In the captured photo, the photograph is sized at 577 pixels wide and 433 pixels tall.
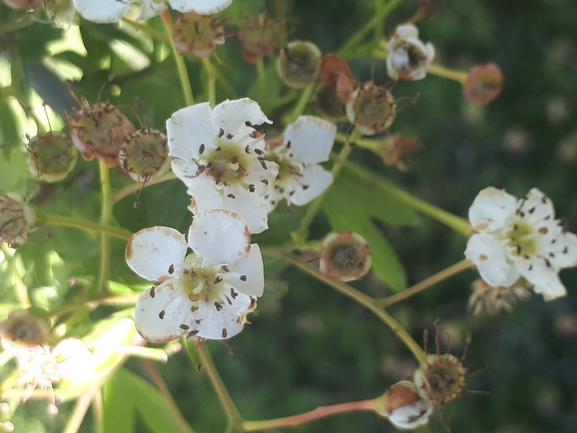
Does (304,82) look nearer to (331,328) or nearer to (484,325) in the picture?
(331,328)

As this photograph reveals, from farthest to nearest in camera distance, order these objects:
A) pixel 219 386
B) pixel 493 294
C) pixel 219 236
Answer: pixel 493 294, pixel 219 386, pixel 219 236

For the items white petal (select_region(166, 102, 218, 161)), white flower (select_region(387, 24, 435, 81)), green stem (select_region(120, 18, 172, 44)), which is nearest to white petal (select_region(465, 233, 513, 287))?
white flower (select_region(387, 24, 435, 81))

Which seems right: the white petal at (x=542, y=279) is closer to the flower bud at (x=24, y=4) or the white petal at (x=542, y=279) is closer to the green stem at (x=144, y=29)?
the green stem at (x=144, y=29)

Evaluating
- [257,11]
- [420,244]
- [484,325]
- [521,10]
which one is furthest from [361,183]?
[521,10]

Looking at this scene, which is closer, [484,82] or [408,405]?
[408,405]

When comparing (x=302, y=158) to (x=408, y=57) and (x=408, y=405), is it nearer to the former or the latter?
(x=408, y=57)

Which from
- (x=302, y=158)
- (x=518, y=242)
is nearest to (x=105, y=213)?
(x=302, y=158)

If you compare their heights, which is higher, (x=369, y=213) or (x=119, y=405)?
(x=369, y=213)
